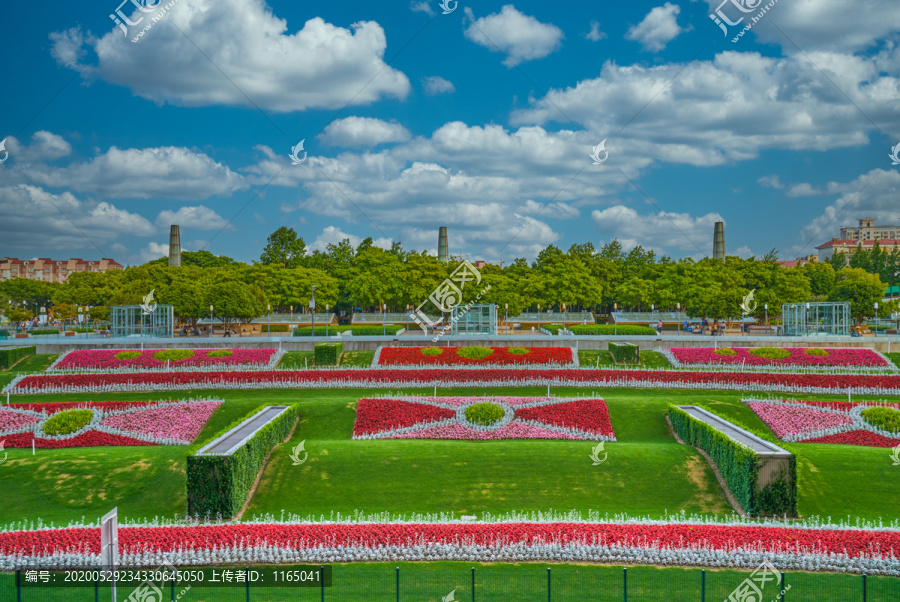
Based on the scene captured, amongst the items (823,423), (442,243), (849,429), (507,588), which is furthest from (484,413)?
(442,243)

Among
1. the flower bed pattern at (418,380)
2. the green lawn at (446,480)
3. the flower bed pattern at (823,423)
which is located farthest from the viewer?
the flower bed pattern at (418,380)

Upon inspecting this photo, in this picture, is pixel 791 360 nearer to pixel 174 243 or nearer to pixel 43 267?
pixel 174 243

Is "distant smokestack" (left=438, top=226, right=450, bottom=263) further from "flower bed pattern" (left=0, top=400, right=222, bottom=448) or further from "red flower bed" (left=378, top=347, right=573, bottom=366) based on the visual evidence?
"flower bed pattern" (left=0, top=400, right=222, bottom=448)

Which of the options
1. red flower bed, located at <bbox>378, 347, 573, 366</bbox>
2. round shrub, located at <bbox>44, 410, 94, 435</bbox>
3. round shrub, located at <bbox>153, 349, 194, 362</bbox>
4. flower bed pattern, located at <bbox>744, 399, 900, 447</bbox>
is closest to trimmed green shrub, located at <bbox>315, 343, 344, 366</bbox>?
red flower bed, located at <bbox>378, 347, 573, 366</bbox>

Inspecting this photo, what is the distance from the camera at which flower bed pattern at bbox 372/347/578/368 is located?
119 ft

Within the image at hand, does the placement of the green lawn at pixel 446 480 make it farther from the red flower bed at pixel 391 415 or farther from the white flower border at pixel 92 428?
the red flower bed at pixel 391 415

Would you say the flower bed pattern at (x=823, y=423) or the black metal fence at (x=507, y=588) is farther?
the flower bed pattern at (x=823, y=423)

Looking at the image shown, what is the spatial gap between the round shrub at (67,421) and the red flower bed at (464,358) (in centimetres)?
1615

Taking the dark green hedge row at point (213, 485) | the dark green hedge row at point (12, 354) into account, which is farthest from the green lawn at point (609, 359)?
the dark green hedge row at point (12, 354)

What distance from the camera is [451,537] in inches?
597

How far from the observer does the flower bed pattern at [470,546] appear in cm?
1448

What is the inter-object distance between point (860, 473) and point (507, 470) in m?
11.0

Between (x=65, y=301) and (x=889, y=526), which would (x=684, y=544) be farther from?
(x=65, y=301)

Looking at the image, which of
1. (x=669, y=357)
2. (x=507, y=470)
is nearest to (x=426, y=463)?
(x=507, y=470)
